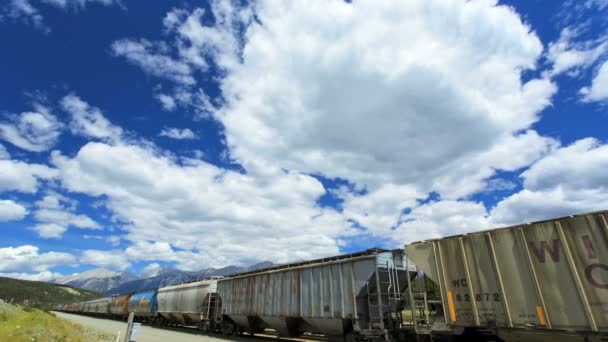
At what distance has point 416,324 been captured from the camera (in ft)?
32.7

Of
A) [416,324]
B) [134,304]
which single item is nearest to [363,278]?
[416,324]

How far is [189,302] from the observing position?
82.2 ft

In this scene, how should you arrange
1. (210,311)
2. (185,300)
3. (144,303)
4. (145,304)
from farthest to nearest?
(144,303)
(145,304)
(185,300)
(210,311)

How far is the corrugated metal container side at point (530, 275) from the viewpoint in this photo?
7020mm

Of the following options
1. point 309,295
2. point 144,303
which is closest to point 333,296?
point 309,295

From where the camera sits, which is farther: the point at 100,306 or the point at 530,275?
the point at 100,306

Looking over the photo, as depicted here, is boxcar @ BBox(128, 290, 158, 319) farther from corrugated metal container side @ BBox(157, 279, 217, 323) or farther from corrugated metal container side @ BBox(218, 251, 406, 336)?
corrugated metal container side @ BBox(218, 251, 406, 336)

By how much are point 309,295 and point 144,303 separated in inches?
1073

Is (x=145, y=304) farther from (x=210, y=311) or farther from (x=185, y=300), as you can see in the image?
(x=210, y=311)

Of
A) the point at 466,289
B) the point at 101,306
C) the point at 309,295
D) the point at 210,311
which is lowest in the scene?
the point at 210,311

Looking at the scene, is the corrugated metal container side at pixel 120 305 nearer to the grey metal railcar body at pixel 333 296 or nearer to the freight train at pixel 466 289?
the grey metal railcar body at pixel 333 296

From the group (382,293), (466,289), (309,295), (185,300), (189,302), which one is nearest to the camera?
(466,289)

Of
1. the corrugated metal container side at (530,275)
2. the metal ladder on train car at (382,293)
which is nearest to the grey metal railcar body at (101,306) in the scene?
the metal ladder on train car at (382,293)

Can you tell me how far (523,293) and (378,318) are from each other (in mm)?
5323
